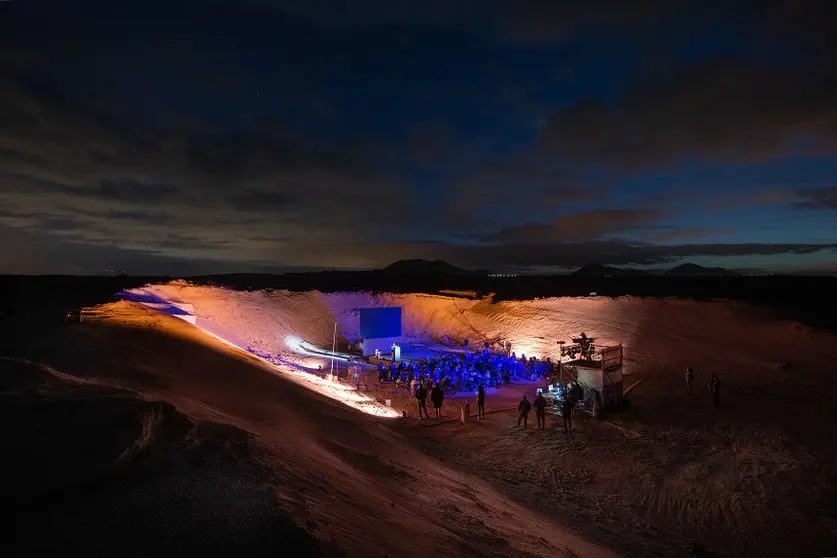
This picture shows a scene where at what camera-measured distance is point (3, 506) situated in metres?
4.02

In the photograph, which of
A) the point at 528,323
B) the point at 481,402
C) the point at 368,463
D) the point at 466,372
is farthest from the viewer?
the point at 528,323

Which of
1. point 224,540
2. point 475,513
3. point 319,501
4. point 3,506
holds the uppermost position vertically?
point 3,506

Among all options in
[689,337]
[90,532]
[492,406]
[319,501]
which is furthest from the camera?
[689,337]

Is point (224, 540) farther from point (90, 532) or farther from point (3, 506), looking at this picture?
point (3, 506)

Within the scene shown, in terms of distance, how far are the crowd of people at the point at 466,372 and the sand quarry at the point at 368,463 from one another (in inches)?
59.1

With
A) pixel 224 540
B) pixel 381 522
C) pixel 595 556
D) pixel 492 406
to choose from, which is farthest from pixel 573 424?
pixel 224 540

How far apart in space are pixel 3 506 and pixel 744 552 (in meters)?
11.1

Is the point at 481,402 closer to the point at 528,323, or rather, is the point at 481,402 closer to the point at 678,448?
the point at 678,448

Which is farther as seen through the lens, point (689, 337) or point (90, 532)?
point (689, 337)

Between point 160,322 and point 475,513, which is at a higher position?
point 160,322

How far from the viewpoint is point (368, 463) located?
8.93m

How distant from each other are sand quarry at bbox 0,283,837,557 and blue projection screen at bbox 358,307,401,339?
5.87 meters

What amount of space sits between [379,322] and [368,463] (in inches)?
758

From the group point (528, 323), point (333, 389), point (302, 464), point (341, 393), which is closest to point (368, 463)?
→ point (302, 464)
